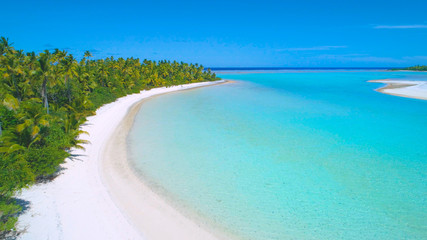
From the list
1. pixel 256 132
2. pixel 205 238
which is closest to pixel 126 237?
pixel 205 238

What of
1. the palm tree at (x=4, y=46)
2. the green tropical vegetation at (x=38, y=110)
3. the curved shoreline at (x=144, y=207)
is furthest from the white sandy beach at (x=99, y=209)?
the palm tree at (x=4, y=46)

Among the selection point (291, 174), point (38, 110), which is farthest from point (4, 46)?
point (291, 174)

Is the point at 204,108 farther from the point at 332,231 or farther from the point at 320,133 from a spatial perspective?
the point at 332,231

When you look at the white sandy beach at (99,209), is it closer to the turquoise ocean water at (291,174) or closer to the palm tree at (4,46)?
the turquoise ocean water at (291,174)

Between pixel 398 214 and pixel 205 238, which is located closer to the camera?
pixel 205 238

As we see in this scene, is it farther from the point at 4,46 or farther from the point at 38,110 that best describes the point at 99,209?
the point at 4,46

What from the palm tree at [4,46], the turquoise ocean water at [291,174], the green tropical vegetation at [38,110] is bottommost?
the turquoise ocean water at [291,174]
